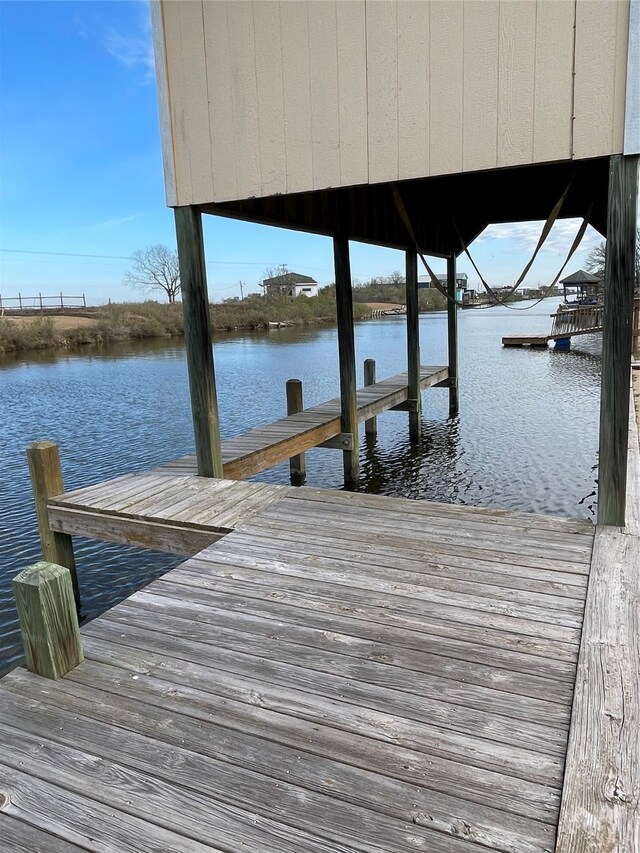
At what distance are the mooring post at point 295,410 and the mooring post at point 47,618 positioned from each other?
675 cm

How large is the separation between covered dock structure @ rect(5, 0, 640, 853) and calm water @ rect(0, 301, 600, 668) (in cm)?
Result: 210

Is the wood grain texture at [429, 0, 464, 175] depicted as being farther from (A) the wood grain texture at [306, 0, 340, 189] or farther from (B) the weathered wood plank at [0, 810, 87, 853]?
(B) the weathered wood plank at [0, 810, 87, 853]

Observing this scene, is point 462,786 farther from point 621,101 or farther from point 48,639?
point 621,101

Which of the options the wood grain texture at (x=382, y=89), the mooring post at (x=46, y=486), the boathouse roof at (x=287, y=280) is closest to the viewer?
the wood grain texture at (x=382, y=89)

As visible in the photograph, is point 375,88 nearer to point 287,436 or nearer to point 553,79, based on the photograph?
point 553,79

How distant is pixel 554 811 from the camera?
173 cm

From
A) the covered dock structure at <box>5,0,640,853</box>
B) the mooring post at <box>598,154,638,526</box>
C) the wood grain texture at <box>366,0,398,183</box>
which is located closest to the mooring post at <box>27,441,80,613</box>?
the covered dock structure at <box>5,0,640,853</box>

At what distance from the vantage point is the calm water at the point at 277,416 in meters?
7.00

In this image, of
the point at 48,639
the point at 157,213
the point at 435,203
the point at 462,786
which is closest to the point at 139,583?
the point at 48,639

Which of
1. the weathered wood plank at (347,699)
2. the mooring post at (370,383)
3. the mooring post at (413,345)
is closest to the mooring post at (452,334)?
the mooring post at (413,345)

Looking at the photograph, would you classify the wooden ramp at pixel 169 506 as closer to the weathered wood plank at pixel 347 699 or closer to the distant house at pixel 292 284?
the weathered wood plank at pixel 347 699

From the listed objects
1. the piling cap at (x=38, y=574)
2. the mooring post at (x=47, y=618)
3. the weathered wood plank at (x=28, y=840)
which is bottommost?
the weathered wood plank at (x=28, y=840)

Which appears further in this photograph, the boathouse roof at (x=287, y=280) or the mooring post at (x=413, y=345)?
the boathouse roof at (x=287, y=280)

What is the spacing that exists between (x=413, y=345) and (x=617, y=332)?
709cm
